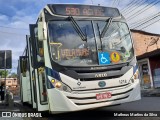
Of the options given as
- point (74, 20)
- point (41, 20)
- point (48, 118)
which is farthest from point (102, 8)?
point (48, 118)

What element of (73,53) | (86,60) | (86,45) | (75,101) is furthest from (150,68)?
(75,101)

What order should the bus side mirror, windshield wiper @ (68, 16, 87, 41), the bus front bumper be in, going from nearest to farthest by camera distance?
1. the bus front bumper
2. the bus side mirror
3. windshield wiper @ (68, 16, 87, 41)

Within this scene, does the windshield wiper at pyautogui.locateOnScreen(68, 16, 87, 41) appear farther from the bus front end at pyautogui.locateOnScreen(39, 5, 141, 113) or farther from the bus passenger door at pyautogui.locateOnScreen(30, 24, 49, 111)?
the bus passenger door at pyautogui.locateOnScreen(30, 24, 49, 111)

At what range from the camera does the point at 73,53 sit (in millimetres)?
7973

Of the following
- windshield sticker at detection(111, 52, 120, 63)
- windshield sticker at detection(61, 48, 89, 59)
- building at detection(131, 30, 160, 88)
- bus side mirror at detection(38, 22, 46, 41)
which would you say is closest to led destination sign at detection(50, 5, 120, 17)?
bus side mirror at detection(38, 22, 46, 41)

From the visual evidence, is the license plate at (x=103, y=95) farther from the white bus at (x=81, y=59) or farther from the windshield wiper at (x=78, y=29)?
the windshield wiper at (x=78, y=29)

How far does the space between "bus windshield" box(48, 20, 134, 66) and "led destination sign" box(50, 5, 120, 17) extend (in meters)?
0.33

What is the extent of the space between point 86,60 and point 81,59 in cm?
15

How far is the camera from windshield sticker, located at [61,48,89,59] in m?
7.92

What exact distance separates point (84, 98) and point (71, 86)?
47cm

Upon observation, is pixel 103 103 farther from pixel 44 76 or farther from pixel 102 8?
pixel 102 8

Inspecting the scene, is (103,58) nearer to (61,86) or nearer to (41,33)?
(61,86)

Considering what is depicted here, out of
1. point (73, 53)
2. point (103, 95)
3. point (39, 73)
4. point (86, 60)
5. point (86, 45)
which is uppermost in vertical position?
point (86, 45)

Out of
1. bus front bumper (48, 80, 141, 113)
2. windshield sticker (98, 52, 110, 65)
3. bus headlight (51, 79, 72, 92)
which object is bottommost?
bus front bumper (48, 80, 141, 113)
